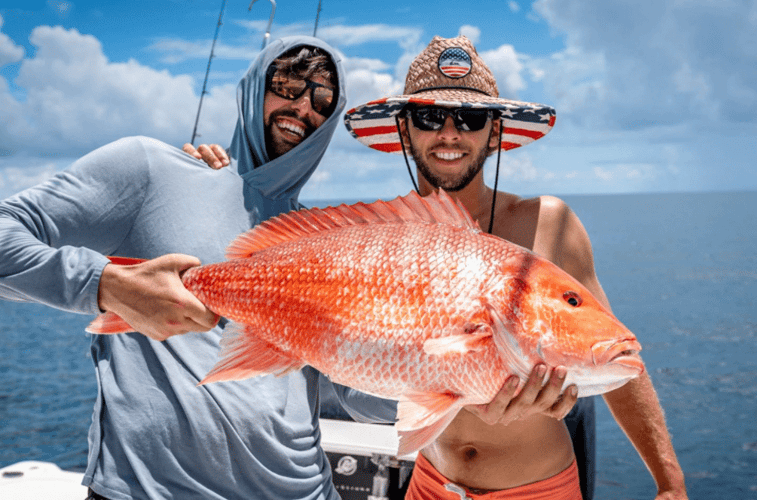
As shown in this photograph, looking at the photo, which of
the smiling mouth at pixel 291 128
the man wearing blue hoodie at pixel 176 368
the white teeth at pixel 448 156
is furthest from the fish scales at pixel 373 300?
the smiling mouth at pixel 291 128

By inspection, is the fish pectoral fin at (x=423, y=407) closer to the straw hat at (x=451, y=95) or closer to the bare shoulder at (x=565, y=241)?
the bare shoulder at (x=565, y=241)

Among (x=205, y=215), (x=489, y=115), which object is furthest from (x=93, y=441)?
(x=489, y=115)

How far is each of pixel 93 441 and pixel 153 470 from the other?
26 cm

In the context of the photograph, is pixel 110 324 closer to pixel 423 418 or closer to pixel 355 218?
pixel 355 218

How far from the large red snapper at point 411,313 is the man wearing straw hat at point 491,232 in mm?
627

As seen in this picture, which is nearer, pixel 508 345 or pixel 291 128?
pixel 508 345

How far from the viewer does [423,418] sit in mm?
1576

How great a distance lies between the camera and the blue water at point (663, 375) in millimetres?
18375

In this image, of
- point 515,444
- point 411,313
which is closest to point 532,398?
point 411,313

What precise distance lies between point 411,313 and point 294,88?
139 cm

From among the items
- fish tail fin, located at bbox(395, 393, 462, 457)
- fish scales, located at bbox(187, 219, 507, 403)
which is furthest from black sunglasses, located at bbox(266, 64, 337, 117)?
fish tail fin, located at bbox(395, 393, 462, 457)

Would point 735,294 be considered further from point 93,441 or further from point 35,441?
point 93,441

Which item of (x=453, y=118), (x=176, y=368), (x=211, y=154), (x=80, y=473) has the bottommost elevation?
(x=80, y=473)

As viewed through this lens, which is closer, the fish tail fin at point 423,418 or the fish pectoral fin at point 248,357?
the fish tail fin at point 423,418
